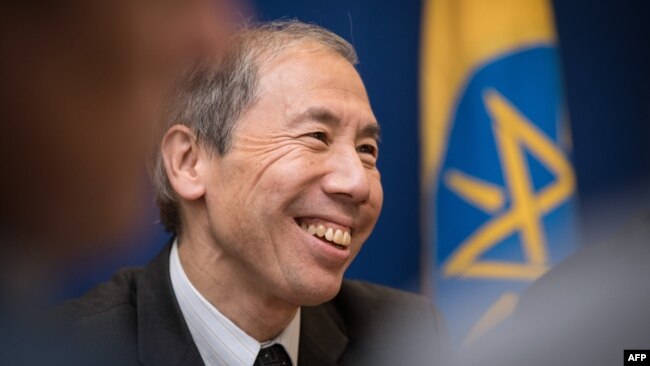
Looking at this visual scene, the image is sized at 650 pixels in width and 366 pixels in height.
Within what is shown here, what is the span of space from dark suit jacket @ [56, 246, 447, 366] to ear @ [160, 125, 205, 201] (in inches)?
6.4

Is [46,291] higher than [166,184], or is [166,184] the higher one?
[166,184]

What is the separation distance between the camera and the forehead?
52.4 inches

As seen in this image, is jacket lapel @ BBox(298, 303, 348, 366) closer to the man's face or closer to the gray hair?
the man's face

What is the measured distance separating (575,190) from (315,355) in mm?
1137

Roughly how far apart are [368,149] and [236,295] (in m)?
0.35

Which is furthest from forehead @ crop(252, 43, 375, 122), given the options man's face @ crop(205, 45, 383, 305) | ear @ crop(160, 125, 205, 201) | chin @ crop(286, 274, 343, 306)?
chin @ crop(286, 274, 343, 306)

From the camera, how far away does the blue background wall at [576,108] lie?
1.99 metres

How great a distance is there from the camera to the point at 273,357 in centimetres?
143

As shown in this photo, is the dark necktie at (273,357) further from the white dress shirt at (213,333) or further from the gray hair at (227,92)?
the gray hair at (227,92)

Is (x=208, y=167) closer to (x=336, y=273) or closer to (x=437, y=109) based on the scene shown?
(x=336, y=273)

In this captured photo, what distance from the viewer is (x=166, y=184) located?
147 cm

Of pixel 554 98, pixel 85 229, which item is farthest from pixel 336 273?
pixel 554 98
